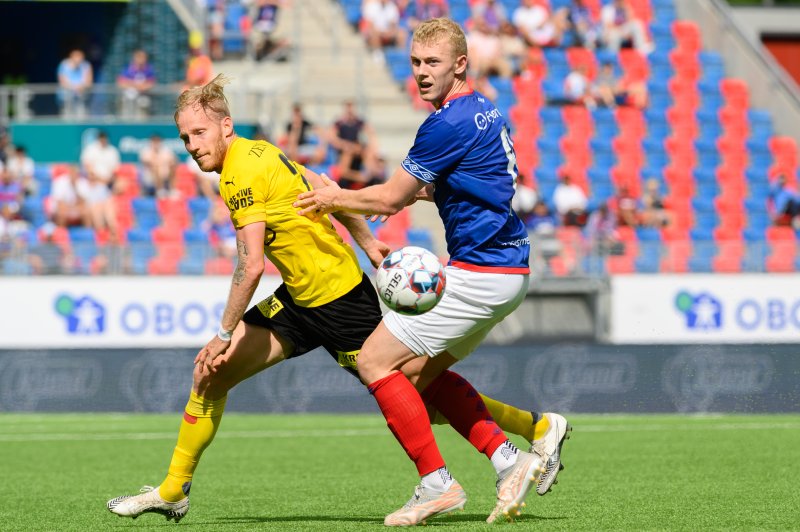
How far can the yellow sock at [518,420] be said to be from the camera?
680 centimetres

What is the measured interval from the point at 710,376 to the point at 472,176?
29.1 ft

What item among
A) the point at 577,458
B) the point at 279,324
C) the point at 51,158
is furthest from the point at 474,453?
the point at 51,158

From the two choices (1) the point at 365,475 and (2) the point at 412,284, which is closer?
(2) the point at 412,284

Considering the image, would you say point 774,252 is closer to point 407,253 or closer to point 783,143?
point 783,143

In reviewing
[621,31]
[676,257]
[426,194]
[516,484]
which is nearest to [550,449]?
[516,484]

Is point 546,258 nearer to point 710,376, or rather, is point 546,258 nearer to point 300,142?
point 710,376

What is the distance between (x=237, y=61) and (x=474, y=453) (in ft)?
41.4

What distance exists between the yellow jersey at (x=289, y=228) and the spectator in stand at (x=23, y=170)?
43.0ft

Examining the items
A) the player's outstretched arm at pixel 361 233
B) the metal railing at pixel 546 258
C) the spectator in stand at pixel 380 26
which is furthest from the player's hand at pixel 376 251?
the spectator in stand at pixel 380 26

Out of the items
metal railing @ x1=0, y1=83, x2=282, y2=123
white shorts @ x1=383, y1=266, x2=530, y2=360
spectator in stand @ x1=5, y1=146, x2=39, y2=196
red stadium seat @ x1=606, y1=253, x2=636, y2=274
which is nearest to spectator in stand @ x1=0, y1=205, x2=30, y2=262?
spectator in stand @ x1=5, y1=146, x2=39, y2=196

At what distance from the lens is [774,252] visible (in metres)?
17.4

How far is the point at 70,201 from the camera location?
1838 cm

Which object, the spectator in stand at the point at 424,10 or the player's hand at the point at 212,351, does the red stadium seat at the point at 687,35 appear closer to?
the spectator in stand at the point at 424,10

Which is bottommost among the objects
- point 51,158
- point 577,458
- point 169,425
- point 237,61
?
point 169,425
